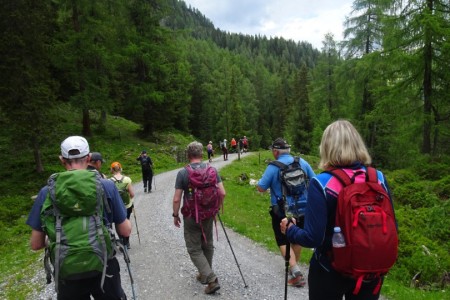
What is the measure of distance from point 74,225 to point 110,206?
0.44 m

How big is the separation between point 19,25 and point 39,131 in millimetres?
7500

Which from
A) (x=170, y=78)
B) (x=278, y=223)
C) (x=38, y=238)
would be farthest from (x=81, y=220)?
(x=170, y=78)

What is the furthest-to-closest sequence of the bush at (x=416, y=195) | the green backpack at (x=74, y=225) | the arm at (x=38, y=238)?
the bush at (x=416, y=195) → the arm at (x=38, y=238) → the green backpack at (x=74, y=225)

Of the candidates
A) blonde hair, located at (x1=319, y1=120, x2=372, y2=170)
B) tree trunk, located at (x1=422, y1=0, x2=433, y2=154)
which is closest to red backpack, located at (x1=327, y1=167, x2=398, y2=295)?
blonde hair, located at (x1=319, y1=120, x2=372, y2=170)

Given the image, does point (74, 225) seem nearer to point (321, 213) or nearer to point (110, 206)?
point (110, 206)

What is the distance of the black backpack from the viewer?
5340 millimetres

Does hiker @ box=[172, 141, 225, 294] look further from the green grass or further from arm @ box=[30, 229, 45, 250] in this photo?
arm @ box=[30, 229, 45, 250]

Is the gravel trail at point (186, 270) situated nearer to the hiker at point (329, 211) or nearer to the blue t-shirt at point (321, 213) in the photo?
the hiker at point (329, 211)

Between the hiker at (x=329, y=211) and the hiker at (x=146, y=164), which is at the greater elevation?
the hiker at (x=329, y=211)

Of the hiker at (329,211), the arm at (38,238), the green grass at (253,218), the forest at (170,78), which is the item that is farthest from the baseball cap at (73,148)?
the forest at (170,78)

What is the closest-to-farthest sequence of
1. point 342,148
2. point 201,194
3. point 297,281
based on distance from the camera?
point 342,148 → point 201,194 → point 297,281

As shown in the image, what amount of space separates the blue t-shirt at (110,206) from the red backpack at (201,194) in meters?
2.02

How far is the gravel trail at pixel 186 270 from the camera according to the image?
607cm

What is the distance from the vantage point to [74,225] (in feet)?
10.0
